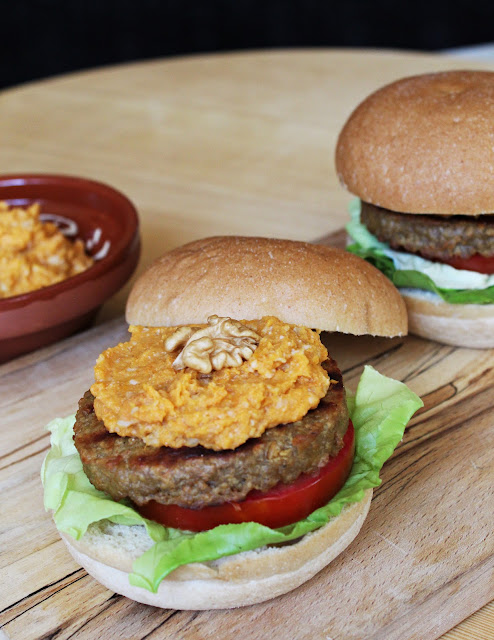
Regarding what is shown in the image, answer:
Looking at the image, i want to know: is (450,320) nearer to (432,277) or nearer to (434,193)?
(432,277)

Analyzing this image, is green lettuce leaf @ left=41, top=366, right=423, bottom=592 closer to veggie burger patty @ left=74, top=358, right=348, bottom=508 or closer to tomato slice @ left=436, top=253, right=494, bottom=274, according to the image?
veggie burger patty @ left=74, top=358, right=348, bottom=508

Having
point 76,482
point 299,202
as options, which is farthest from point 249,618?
point 299,202

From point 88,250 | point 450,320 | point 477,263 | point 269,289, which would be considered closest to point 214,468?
point 269,289

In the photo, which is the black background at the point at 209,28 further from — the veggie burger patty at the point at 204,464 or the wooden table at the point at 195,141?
the veggie burger patty at the point at 204,464

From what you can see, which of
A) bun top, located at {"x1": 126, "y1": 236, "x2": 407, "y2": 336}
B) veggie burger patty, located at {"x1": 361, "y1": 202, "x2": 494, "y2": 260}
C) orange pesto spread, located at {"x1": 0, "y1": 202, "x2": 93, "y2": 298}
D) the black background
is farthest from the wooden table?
the black background

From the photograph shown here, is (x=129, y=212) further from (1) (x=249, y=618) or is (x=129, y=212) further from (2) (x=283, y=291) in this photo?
(1) (x=249, y=618)

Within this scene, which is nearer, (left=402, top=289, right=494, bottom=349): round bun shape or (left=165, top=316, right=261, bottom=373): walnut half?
(left=165, top=316, right=261, bottom=373): walnut half
